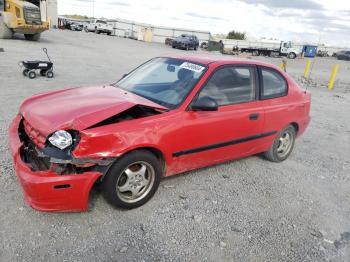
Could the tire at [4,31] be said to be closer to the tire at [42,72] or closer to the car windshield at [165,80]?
the tire at [42,72]

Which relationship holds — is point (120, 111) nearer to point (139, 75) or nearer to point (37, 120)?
point (37, 120)

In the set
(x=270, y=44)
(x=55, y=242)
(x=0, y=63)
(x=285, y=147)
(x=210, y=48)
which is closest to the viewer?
(x=55, y=242)

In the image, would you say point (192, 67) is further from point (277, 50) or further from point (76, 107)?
point (277, 50)

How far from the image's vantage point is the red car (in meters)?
3.11

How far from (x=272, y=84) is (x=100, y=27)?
148ft

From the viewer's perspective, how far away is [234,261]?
9.94 feet

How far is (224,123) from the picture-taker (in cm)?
419

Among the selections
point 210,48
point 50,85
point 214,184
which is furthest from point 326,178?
point 210,48

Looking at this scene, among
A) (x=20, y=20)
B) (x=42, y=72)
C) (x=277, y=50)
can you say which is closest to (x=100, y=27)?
(x=277, y=50)

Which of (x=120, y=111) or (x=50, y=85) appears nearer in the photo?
(x=120, y=111)

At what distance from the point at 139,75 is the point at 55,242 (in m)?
2.60

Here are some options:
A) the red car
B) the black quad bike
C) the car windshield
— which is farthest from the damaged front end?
the black quad bike

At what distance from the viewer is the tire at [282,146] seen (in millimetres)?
5238

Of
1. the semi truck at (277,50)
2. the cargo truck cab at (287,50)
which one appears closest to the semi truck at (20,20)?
the semi truck at (277,50)
